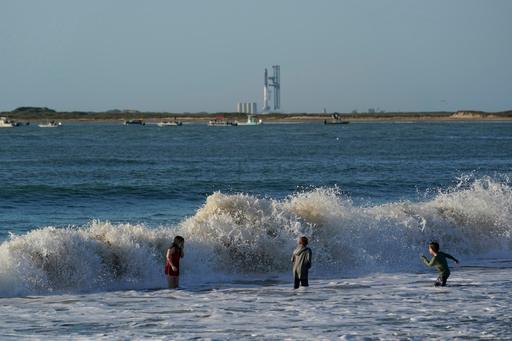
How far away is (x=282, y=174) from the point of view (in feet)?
188

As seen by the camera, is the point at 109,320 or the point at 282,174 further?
the point at 282,174

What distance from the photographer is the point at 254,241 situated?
23406 mm

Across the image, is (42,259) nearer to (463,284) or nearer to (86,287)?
(86,287)

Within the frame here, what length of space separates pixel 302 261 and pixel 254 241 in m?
4.53

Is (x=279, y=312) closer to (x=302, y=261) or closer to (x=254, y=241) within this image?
(x=302, y=261)

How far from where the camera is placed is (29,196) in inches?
1666

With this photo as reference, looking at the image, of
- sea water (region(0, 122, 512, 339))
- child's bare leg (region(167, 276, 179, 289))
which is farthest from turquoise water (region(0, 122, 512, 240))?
child's bare leg (region(167, 276, 179, 289))

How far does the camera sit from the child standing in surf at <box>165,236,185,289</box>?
19062 millimetres

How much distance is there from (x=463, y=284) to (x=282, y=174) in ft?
124

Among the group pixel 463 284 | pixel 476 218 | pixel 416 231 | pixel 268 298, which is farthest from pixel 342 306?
pixel 476 218

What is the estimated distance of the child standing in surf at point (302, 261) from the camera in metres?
18.9

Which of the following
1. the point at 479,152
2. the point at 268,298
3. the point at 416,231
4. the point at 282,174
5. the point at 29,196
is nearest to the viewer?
the point at 268,298

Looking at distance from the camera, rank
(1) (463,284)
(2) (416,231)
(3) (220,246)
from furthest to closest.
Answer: (2) (416,231)
(3) (220,246)
(1) (463,284)

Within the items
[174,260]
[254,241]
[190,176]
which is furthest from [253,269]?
[190,176]
